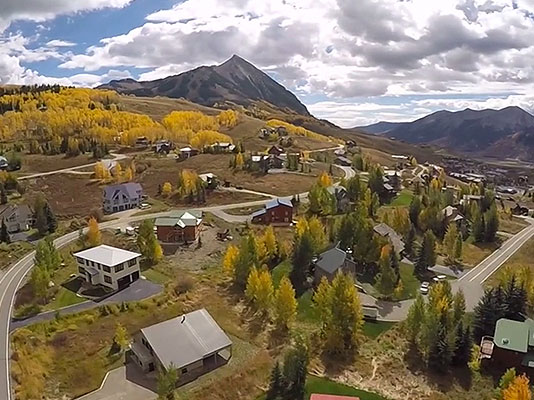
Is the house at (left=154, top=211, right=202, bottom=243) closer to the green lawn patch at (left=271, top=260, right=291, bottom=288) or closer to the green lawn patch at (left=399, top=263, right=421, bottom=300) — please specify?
the green lawn patch at (left=271, top=260, right=291, bottom=288)

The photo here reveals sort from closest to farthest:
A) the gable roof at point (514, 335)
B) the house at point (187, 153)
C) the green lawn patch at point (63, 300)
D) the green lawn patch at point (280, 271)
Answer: the gable roof at point (514, 335) < the green lawn patch at point (63, 300) < the green lawn patch at point (280, 271) < the house at point (187, 153)

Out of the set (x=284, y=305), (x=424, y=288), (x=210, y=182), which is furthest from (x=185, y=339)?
(x=210, y=182)

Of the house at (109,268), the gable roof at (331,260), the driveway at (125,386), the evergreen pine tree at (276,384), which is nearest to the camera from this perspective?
the driveway at (125,386)

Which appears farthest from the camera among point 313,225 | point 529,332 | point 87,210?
point 87,210

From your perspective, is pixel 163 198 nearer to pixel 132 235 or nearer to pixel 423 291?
pixel 132 235

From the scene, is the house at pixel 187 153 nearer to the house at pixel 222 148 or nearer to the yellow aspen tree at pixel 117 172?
the house at pixel 222 148

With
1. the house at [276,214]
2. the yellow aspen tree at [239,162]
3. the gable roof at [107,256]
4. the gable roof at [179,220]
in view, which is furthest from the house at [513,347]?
the yellow aspen tree at [239,162]

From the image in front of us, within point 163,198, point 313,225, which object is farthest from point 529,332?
point 163,198

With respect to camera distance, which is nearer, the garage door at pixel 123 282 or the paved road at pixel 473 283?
the garage door at pixel 123 282
